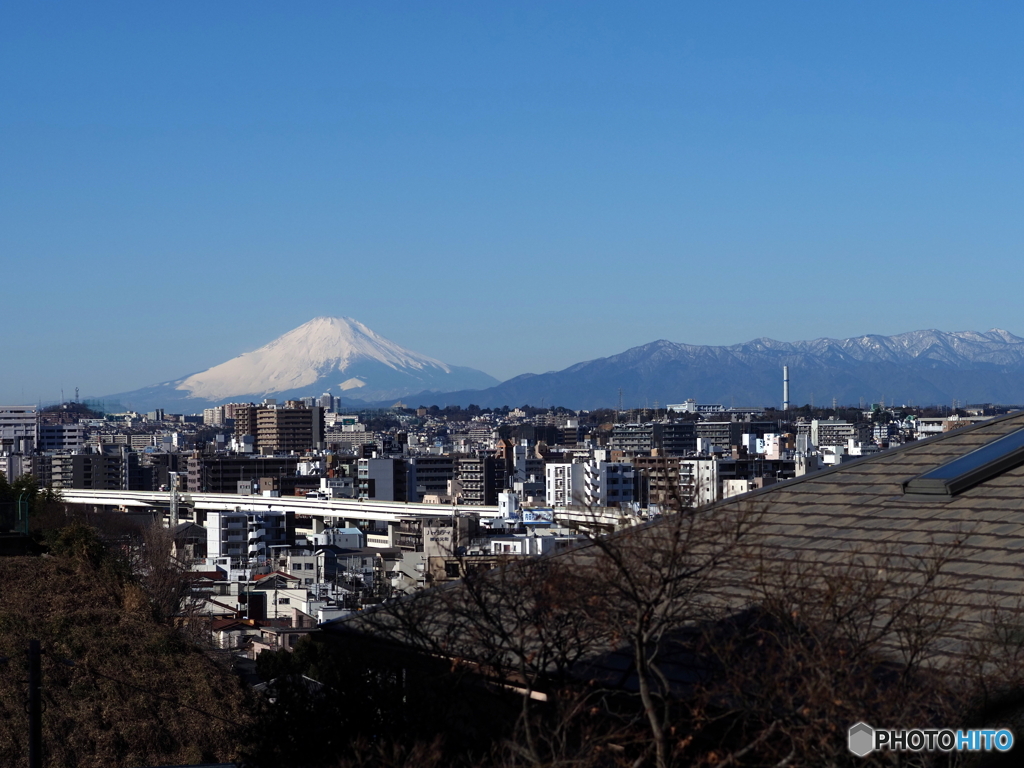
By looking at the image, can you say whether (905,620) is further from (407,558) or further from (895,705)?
(407,558)

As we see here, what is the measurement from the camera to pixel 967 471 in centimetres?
491

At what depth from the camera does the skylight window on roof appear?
483 centimetres

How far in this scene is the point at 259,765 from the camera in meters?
4.51

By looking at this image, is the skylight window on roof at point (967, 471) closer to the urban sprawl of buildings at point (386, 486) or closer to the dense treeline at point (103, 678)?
the urban sprawl of buildings at point (386, 486)

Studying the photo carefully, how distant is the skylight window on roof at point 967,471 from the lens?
190 inches

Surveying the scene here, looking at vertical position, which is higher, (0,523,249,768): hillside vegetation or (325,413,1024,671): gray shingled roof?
(325,413,1024,671): gray shingled roof

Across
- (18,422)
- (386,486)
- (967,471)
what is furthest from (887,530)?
(18,422)

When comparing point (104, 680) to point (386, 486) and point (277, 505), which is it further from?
point (386, 486)

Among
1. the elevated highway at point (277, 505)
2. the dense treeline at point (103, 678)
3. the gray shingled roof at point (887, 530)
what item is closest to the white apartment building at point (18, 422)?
the elevated highway at point (277, 505)

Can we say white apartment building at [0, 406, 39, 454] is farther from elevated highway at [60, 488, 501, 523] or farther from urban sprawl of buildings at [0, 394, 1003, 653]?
elevated highway at [60, 488, 501, 523]

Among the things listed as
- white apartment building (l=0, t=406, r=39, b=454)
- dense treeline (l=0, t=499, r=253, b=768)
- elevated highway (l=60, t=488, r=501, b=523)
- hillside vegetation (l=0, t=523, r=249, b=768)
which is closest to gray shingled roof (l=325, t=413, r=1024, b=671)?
dense treeline (l=0, t=499, r=253, b=768)

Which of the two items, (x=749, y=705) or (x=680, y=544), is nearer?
(x=749, y=705)

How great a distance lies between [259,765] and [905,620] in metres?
2.57

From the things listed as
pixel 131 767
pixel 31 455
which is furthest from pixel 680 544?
pixel 31 455
